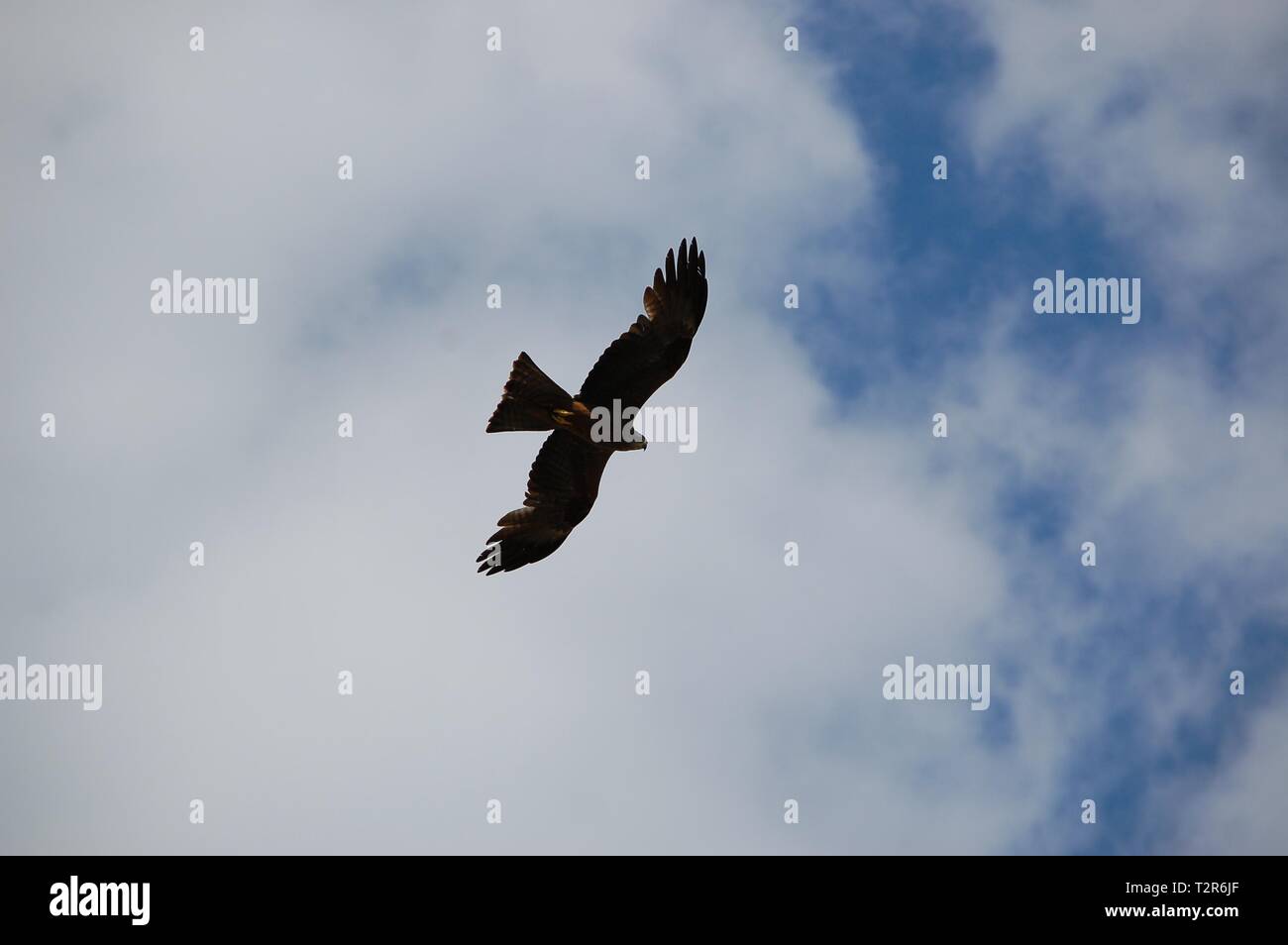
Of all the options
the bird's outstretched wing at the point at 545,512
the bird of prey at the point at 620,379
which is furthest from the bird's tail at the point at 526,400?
the bird's outstretched wing at the point at 545,512

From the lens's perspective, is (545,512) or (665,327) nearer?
(665,327)

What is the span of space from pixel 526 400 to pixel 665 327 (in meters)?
1.64

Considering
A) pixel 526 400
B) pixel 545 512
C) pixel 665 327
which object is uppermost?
pixel 665 327

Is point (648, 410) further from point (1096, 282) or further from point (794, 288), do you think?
point (1096, 282)

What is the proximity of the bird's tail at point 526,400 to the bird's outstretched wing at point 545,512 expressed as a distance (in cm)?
83

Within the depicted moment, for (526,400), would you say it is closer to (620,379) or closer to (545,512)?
(620,379)

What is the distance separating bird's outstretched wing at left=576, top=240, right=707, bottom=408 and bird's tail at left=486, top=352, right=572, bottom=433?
19.5 inches

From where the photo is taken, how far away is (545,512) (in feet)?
49.2

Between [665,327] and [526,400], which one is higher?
[665,327]

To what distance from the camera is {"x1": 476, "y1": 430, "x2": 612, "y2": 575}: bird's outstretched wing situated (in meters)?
14.7

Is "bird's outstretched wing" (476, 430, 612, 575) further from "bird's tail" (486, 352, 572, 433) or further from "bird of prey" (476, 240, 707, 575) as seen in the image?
"bird's tail" (486, 352, 572, 433)

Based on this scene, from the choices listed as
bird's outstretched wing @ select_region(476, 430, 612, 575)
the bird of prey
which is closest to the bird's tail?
the bird of prey

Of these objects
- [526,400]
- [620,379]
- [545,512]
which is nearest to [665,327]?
[620,379]
